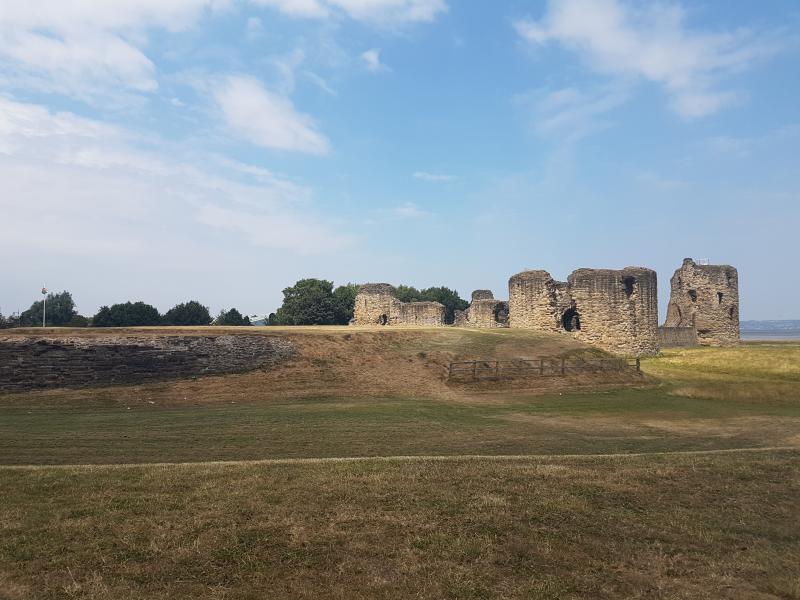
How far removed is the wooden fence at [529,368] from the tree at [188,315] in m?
26.3

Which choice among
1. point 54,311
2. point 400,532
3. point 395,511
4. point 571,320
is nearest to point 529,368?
point 571,320

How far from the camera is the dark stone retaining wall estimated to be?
1845 centimetres

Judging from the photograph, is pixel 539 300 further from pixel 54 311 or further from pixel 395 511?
pixel 54 311

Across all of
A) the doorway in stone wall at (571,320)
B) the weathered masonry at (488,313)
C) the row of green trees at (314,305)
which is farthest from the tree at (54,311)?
the doorway in stone wall at (571,320)

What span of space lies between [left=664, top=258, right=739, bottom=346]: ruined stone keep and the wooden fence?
18141 millimetres

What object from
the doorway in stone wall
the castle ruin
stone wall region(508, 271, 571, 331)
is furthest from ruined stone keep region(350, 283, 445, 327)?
the doorway in stone wall

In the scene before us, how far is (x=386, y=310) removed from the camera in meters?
38.0

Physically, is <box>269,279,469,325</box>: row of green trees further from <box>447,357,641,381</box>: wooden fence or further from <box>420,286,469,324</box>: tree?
<box>447,357,641,381</box>: wooden fence

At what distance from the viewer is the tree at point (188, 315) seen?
41094 mm

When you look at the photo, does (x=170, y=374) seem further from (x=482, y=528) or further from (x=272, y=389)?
(x=482, y=528)

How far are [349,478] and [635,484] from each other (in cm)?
418

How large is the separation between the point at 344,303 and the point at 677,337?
36.0m

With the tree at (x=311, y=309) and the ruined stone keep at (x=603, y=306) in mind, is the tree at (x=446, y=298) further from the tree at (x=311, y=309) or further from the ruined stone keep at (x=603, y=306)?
the ruined stone keep at (x=603, y=306)

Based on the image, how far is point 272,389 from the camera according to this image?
19.2 metres
